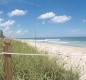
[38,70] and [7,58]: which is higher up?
[7,58]

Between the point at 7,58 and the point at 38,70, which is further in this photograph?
the point at 38,70

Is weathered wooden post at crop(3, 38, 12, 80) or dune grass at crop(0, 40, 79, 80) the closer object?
weathered wooden post at crop(3, 38, 12, 80)

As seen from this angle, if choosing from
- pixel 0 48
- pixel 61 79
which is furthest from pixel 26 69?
pixel 0 48

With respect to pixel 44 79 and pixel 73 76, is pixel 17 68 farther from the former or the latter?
pixel 73 76

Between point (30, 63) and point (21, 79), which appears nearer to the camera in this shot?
point (21, 79)

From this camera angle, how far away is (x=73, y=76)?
5.18 m

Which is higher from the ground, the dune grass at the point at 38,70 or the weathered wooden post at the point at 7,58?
the weathered wooden post at the point at 7,58

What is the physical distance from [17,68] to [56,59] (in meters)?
0.94

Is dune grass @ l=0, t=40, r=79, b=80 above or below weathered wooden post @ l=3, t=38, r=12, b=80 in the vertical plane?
below

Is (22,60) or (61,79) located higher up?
(22,60)

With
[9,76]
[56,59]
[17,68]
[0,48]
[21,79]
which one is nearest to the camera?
[9,76]

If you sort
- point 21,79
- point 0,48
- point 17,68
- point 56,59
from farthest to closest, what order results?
point 0,48
point 56,59
point 17,68
point 21,79

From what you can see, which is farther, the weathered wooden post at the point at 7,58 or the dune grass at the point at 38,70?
the dune grass at the point at 38,70

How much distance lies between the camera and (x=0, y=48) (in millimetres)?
6074
